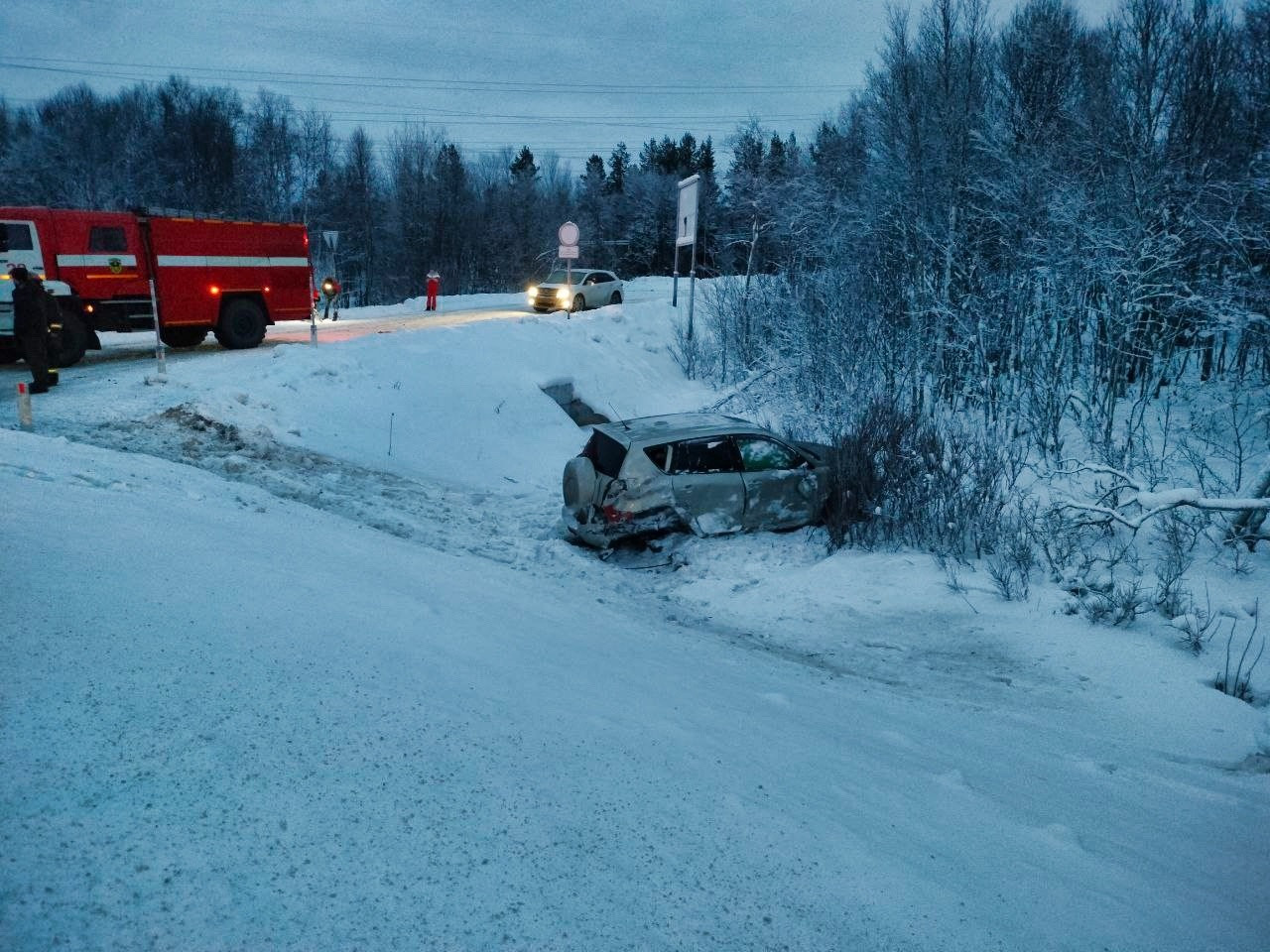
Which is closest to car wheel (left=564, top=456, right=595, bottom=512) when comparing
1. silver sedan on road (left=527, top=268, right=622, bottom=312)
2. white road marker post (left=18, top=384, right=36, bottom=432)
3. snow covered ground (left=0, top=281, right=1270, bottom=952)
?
snow covered ground (left=0, top=281, right=1270, bottom=952)

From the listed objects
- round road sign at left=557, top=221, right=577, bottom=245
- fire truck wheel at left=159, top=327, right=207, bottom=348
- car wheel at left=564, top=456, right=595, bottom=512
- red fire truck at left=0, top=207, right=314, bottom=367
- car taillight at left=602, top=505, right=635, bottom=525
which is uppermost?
round road sign at left=557, top=221, right=577, bottom=245

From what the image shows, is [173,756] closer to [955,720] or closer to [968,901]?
[968,901]

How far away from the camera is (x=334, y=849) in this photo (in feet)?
8.03

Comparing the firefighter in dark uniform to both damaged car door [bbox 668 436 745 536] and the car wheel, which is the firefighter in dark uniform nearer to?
the car wheel

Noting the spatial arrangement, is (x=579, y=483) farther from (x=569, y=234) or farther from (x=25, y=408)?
(x=569, y=234)

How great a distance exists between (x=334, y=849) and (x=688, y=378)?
19.3m

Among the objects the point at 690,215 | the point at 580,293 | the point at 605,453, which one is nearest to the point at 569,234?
the point at 690,215

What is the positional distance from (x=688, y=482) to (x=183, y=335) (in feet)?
46.6

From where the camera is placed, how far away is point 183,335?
17.6 metres

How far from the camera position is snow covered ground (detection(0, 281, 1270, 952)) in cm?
235

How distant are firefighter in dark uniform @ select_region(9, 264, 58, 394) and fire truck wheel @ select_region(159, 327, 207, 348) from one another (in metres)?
5.46

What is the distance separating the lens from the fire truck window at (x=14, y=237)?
13.9m

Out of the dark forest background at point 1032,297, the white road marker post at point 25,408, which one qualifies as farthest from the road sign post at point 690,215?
the white road marker post at point 25,408

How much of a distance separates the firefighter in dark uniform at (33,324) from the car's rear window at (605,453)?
29.3ft
